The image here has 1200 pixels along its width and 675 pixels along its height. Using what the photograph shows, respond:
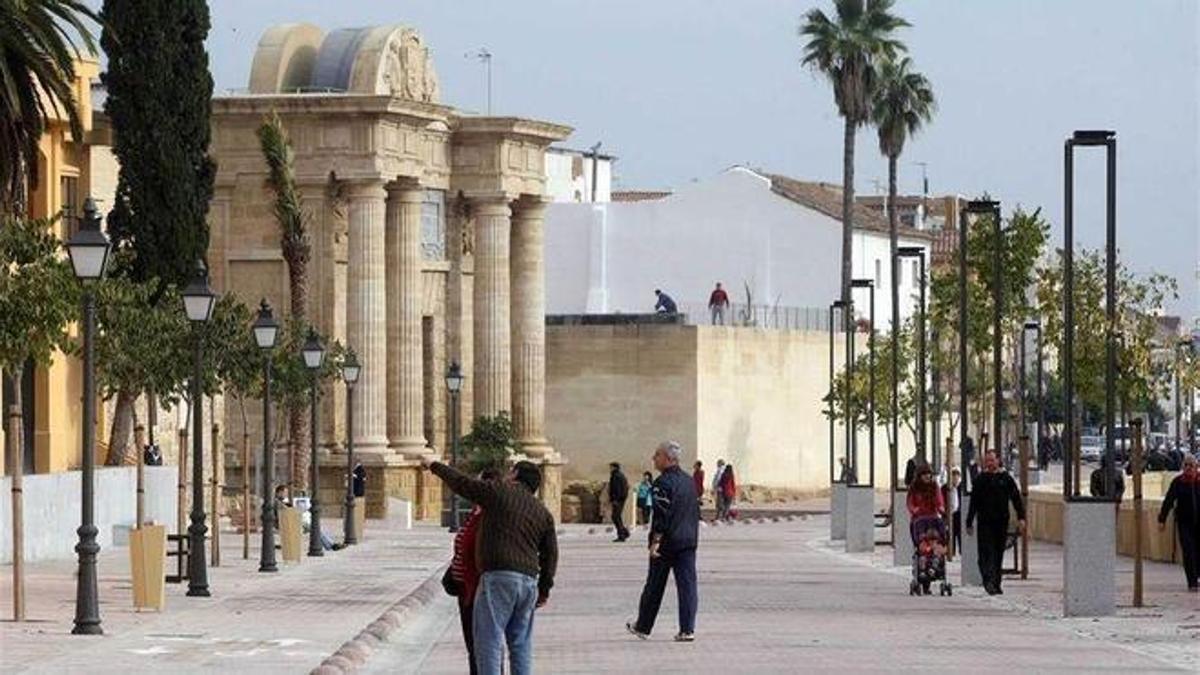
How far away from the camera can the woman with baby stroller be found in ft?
123

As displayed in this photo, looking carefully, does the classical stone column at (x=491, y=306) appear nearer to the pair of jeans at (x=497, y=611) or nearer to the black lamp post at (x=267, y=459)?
the black lamp post at (x=267, y=459)

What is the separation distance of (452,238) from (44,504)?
40382mm

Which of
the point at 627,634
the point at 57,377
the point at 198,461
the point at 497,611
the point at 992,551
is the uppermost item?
the point at 57,377

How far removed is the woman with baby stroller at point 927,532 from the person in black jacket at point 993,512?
1.47ft

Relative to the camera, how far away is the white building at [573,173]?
136 meters

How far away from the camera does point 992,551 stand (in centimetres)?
3784

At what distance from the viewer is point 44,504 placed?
46094 mm

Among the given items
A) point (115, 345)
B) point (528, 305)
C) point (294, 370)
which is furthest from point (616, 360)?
point (115, 345)

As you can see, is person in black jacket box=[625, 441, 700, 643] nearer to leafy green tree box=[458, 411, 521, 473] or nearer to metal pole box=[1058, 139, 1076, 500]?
metal pole box=[1058, 139, 1076, 500]

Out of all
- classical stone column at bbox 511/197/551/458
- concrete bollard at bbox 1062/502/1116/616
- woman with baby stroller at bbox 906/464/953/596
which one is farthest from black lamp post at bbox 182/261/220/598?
classical stone column at bbox 511/197/551/458

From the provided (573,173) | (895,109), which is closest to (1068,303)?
(895,109)

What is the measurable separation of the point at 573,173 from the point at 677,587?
110254 millimetres

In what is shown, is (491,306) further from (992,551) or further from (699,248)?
(992,551)

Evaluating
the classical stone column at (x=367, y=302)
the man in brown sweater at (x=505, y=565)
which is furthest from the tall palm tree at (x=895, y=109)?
the man in brown sweater at (x=505, y=565)
